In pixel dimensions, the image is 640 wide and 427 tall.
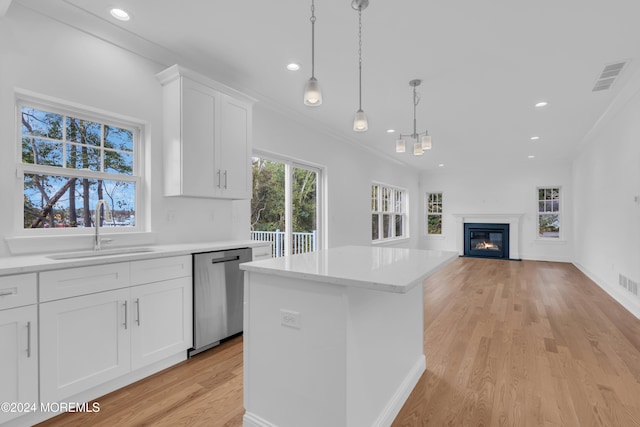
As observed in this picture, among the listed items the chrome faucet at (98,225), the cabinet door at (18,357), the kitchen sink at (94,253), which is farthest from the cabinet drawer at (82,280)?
the chrome faucet at (98,225)

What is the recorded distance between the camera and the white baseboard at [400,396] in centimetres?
177

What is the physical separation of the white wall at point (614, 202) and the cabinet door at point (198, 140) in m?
4.80

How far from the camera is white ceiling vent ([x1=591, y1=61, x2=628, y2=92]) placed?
10.4 feet

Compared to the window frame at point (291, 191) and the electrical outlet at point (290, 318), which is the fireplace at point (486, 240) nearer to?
the window frame at point (291, 191)

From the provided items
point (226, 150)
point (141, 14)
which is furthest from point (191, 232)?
point (141, 14)

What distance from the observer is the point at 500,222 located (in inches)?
347

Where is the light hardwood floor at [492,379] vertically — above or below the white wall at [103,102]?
below

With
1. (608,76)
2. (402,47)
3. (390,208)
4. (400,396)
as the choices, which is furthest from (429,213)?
(400,396)

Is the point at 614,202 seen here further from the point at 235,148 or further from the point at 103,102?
the point at 103,102

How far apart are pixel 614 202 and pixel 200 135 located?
5.68 metres

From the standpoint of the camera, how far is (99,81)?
2.55m

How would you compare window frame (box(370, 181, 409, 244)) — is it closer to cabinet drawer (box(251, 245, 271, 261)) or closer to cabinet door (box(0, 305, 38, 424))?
cabinet drawer (box(251, 245, 271, 261))

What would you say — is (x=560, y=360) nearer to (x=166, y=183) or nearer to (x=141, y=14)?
(x=166, y=183)

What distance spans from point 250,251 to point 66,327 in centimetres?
151
